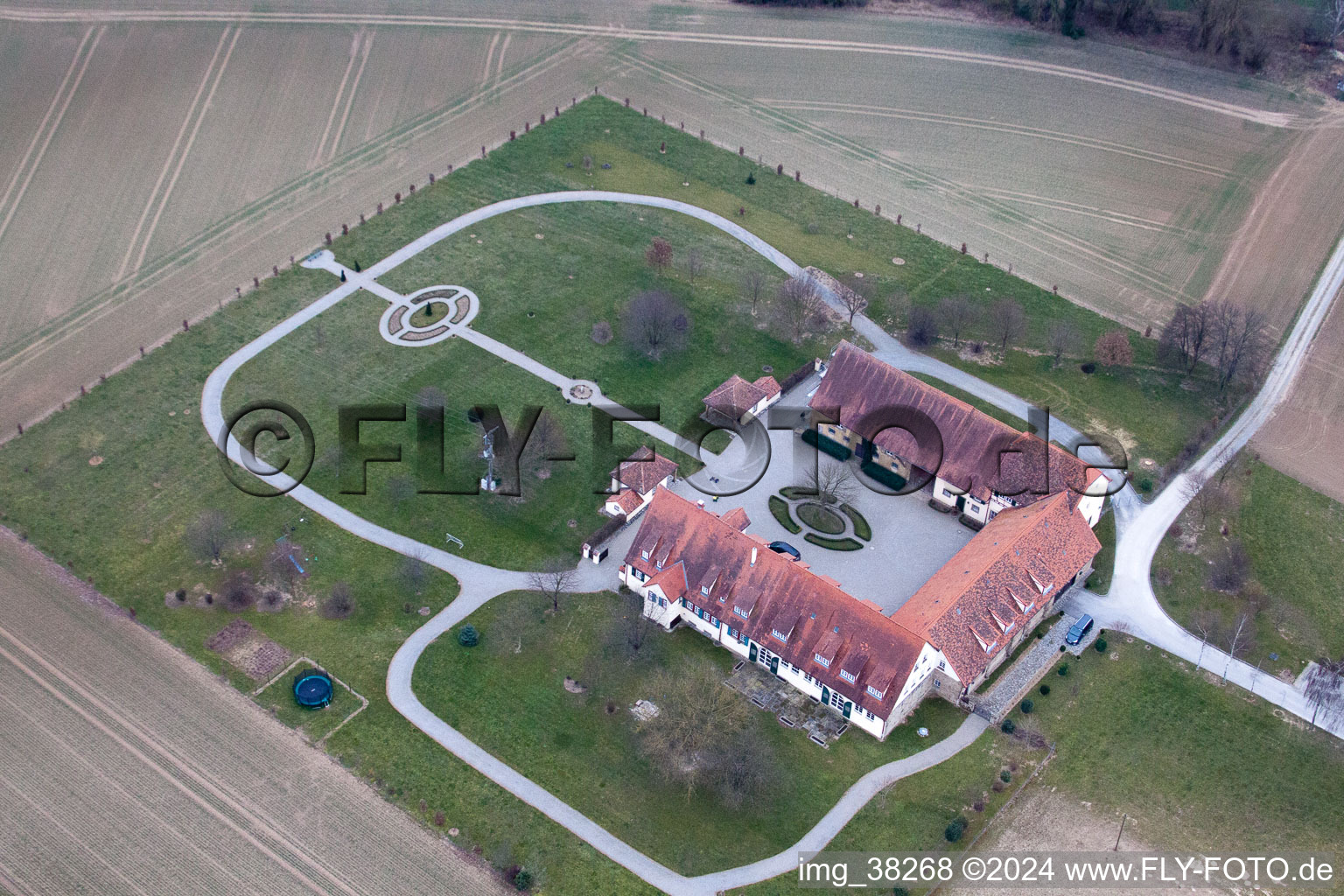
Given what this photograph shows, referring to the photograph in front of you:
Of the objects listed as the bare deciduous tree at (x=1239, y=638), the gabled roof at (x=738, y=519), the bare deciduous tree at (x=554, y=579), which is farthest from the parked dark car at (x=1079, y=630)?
the bare deciduous tree at (x=554, y=579)

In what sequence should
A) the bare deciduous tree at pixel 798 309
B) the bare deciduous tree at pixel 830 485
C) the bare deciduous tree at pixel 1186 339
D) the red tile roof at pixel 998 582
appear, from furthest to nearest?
the bare deciduous tree at pixel 798 309, the bare deciduous tree at pixel 1186 339, the bare deciduous tree at pixel 830 485, the red tile roof at pixel 998 582

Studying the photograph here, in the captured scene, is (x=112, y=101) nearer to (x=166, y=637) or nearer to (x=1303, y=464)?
(x=166, y=637)

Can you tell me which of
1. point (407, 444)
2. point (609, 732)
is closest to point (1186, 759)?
point (609, 732)

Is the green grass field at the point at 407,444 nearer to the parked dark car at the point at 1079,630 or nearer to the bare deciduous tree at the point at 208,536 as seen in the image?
the bare deciduous tree at the point at 208,536

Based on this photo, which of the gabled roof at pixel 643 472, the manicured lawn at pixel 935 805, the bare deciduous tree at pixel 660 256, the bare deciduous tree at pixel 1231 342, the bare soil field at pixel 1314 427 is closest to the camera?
the manicured lawn at pixel 935 805

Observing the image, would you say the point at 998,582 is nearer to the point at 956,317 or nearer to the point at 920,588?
the point at 920,588

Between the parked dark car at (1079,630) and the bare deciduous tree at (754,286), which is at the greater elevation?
the bare deciduous tree at (754,286)

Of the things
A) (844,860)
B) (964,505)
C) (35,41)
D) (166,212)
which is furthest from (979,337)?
(35,41)
